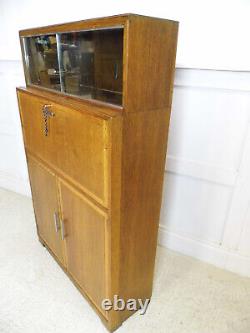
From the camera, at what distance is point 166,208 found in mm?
1673

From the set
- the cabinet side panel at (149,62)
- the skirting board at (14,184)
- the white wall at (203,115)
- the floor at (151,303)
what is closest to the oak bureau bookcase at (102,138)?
the cabinet side panel at (149,62)

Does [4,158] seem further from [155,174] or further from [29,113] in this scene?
[155,174]

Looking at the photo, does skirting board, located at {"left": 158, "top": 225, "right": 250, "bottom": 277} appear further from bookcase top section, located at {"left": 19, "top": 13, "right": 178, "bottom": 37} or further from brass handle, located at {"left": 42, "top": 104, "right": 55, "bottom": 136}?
bookcase top section, located at {"left": 19, "top": 13, "right": 178, "bottom": 37}

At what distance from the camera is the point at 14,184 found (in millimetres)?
2361

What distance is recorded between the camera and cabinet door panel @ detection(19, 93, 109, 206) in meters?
0.85

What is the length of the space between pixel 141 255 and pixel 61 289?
24.1 inches

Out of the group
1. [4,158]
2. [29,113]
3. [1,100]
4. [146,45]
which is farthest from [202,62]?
A: [4,158]

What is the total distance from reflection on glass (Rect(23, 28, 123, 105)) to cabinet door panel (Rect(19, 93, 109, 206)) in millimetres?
120

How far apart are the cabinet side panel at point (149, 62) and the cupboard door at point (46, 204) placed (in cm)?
64

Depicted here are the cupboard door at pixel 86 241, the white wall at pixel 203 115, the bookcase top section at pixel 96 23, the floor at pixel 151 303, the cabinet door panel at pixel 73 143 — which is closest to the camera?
the bookcase top section at pixel 96 23

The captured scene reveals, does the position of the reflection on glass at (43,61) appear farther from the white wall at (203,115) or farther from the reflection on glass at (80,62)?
the white wall at (203,115)

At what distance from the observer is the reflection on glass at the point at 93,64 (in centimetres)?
92

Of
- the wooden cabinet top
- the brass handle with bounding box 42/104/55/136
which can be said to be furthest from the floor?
the wooden cabinet top

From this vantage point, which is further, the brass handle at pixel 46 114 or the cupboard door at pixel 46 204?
the cupboard door at pixel 46 204
